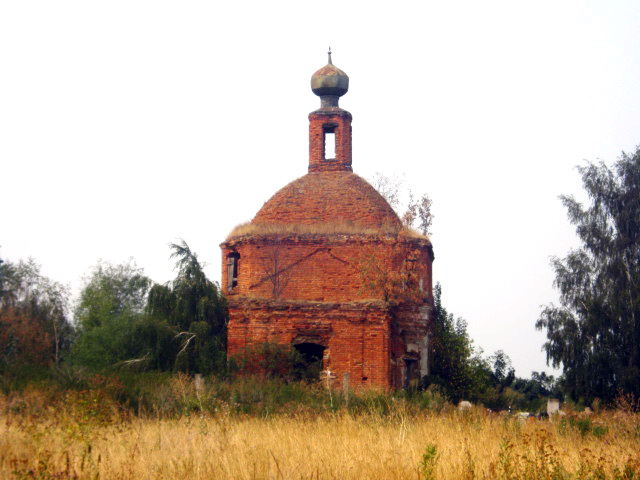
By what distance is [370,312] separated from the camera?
21.8 m

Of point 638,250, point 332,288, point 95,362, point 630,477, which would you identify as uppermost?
point 638,250

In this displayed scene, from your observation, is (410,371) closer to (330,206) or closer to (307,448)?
(330,206)

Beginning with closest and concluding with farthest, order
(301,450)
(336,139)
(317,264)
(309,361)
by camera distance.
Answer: (301,450) < (309,361) < (317,264) < (336,139)

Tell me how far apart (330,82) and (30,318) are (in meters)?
14.5

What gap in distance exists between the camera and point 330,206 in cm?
2397

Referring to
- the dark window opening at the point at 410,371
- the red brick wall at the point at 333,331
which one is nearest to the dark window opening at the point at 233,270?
the red brick wall at the point at 333,331

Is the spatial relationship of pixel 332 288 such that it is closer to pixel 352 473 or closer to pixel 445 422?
pixel 445 422

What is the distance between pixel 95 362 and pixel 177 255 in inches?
150

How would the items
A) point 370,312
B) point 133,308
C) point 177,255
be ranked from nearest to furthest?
point 370,312, point 177,255, point 133,308

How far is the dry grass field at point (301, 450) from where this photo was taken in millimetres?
8266

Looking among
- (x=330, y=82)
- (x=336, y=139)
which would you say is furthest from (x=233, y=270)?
(x=330, y=82)

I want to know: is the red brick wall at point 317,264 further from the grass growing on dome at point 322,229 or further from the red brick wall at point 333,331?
the red brick wall at point 333,331

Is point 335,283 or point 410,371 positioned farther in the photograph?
point 410,371

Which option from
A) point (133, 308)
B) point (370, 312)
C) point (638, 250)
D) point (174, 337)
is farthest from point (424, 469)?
point (133, 308)
